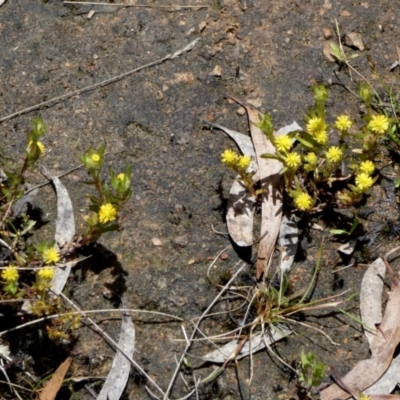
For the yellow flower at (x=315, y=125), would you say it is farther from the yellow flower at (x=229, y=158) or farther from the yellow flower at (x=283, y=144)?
the yellow flower at (x=229, y=158)

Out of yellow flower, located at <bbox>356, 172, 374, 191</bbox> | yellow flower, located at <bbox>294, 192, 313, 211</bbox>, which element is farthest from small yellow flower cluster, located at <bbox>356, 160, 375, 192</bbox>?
yellow flower, located at <bbox>294, 192, 313, 211</bbox>

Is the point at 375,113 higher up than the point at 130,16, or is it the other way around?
the point at 130,16

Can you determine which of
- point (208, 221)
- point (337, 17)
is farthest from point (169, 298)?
point (337, 17)

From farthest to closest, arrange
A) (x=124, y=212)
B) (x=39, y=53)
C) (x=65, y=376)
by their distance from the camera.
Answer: (x=39, y=53) → (x=124, y=212) → (x=65, y=376)

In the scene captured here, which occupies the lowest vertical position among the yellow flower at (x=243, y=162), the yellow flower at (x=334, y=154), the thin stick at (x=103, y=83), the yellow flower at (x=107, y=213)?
the yellow flower at (x=334, y=154)

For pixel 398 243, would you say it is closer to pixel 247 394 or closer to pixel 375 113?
pixel 375 113

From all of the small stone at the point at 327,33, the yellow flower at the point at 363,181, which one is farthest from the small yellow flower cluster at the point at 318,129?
the small stone at the point at 327,33

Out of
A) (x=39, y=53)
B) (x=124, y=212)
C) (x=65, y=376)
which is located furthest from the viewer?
(x=39, y=53)
